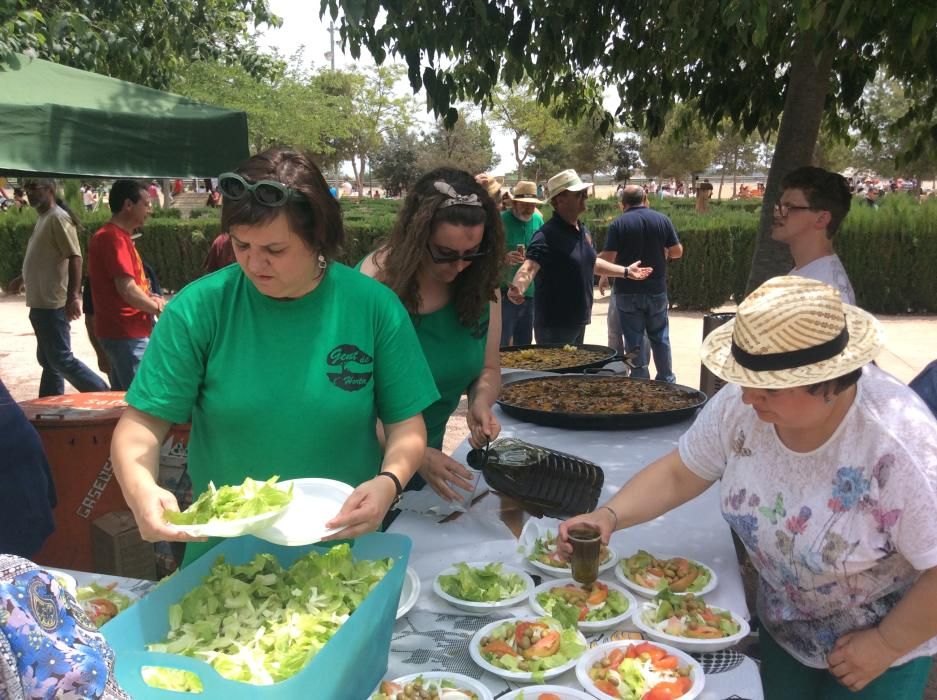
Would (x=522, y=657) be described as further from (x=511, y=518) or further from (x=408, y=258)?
(x=408, y=258)

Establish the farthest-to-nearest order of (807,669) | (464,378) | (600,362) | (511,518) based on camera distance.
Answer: (600,362), (464,378), (511,518), (807,669)

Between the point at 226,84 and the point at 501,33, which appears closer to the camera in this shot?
the point at 501,33

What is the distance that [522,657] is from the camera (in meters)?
1.69

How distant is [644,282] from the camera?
21.5 ft

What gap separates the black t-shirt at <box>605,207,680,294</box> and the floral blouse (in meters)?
4.63

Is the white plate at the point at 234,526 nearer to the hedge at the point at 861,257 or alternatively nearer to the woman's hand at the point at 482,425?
the woman's hand at the point at 482,425

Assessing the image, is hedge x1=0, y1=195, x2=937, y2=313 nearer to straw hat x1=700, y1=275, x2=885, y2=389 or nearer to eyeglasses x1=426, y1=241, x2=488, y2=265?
eyeglasses x1=426, y1=241, x2=488, y2=265

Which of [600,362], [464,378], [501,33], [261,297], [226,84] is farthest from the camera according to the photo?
[226,84]

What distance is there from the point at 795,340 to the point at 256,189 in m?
1.16

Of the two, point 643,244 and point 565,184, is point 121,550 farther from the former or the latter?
point 643,244

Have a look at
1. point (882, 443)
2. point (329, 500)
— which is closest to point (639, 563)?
point (882, 443)

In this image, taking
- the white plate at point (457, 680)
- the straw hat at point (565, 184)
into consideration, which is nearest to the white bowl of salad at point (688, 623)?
the white plate at point (457, 680)

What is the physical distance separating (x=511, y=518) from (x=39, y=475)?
1.55m

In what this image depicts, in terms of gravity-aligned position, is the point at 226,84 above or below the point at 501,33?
above
